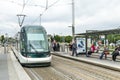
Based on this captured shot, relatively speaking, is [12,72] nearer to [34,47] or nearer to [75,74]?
[75,74]

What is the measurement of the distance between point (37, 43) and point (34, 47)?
1.35 feet

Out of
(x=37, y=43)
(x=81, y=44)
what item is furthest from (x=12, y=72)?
(x=81, y=44)

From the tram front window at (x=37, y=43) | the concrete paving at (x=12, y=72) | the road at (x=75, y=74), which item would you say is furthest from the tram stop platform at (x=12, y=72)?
the tram front window at (x=37, y=43)

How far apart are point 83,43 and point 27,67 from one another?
36.2ft

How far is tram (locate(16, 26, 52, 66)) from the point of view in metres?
25.9

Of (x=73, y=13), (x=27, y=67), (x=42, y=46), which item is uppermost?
(x=73, y=13)

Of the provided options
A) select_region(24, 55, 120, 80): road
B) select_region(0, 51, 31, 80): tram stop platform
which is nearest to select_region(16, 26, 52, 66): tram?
select_region(0, 51, 31, 80): tram stop platform

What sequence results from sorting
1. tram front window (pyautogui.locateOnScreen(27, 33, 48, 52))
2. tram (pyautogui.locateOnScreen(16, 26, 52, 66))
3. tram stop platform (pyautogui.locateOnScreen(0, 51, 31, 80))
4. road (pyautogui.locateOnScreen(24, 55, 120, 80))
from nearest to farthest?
tram stop platform (pyautogui.locateOnScreen(0, 51, 31, 80))
road (pyautogui.locateOnScreen(24, 55, 120, 80))
tram (pyautogui.locateOnScreen(16, 26, 52, 66))
tram front window (pyautogui.locateOnScreen(27, 33, 48, 52))

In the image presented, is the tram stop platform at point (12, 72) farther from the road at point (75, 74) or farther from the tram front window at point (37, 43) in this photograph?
the tram front window at point (37, 43)

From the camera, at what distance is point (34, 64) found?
26.7m

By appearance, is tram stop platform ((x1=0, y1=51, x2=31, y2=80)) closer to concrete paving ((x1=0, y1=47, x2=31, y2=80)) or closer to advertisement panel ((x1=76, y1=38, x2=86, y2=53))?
concrete paving ((x1=0, y1=47, x2=31, y2=80))

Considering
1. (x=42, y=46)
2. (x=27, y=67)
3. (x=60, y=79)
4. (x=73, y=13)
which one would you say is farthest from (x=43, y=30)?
(x=73, y=13)

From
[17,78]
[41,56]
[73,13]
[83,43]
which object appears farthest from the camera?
[73,13]

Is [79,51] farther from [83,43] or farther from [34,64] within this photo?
[34,64]
